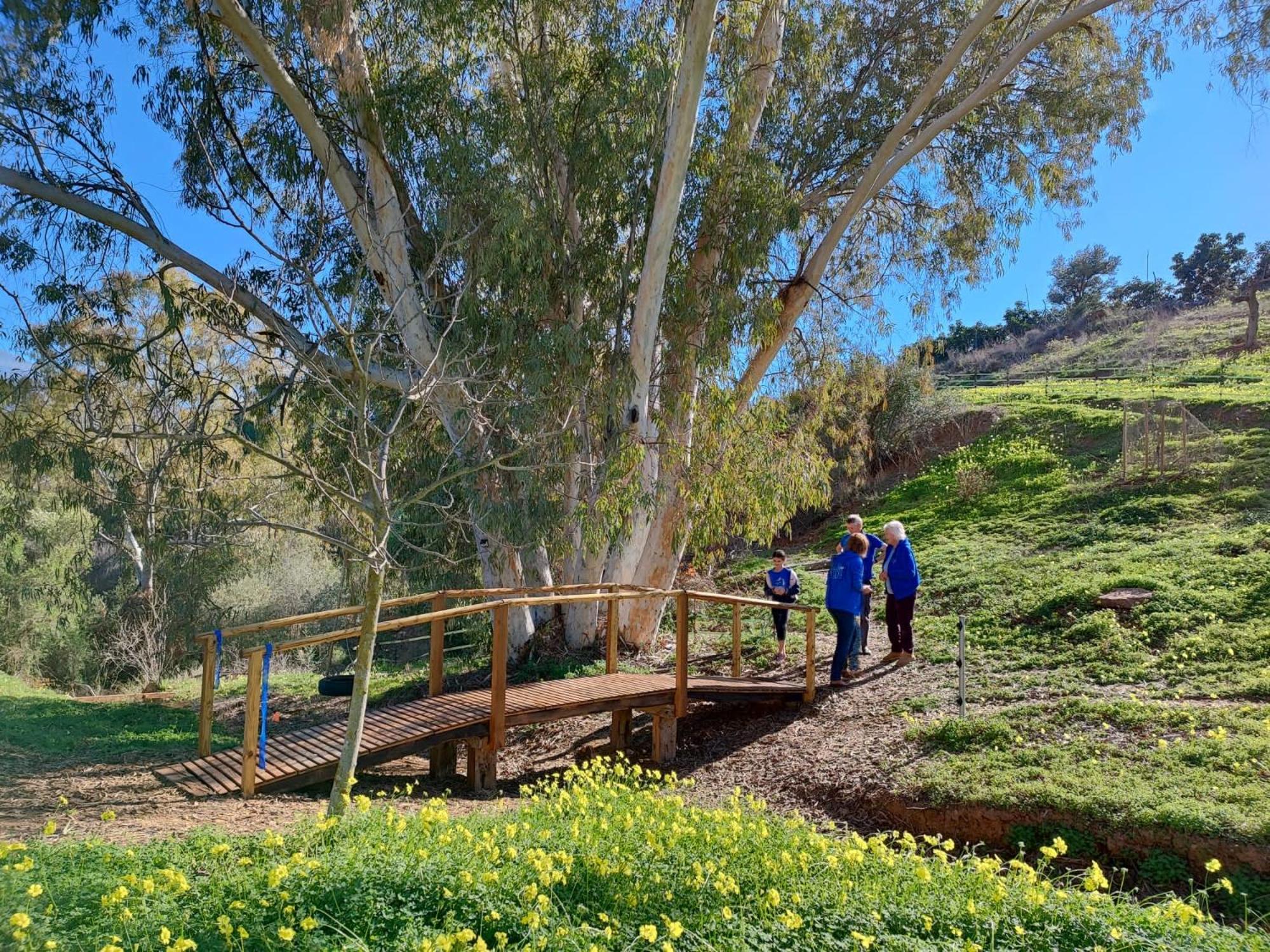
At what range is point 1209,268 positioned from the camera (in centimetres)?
4719

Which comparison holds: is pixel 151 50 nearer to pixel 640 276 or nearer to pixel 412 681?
pixel 640 276

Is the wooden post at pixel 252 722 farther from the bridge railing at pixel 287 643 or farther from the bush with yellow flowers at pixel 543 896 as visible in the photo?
the bush with yellow flowers at pixel 543 896

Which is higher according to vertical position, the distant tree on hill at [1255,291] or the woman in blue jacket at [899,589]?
the distant tree on hill at [1255,291]

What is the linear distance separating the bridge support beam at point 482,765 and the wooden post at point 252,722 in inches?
73.2

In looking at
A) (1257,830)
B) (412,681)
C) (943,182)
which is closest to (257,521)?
(1257,830)

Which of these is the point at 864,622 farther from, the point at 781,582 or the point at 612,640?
the point at 612,640

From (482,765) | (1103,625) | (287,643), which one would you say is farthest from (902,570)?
(287,643)

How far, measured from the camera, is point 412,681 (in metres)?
13.5

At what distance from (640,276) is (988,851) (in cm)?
754

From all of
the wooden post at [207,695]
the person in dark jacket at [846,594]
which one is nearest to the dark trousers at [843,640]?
the person in dark jacket at [846,594]

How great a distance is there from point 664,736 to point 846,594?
2.24 m

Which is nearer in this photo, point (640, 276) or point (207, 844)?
point (207, 844)

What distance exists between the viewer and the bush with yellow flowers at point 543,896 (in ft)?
11.5

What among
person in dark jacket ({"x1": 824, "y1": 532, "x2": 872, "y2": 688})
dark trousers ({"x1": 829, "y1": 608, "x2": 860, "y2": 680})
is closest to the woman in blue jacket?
person in dark jacket ({"x1": 824, "y1": 532, "x2": 872, "y2": 688})
